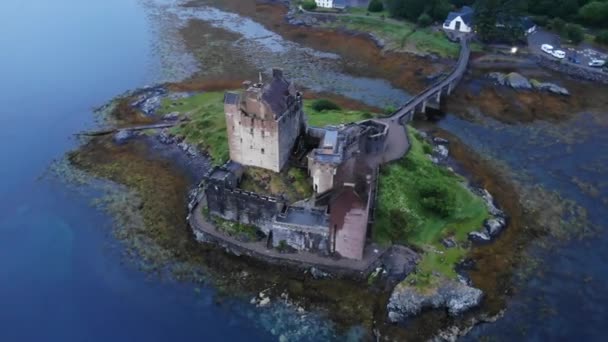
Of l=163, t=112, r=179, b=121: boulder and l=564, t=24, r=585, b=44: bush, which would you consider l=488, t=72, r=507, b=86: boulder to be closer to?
l=564, t=24, r=585, b=44: bush

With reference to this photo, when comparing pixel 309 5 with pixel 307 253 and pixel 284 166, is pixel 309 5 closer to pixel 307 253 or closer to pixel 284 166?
pixel 284 166

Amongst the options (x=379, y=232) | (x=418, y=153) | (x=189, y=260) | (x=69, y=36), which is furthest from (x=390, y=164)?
(x=69, y=36)

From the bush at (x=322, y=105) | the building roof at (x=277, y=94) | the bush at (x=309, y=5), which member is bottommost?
the bush at (x=322, y=105)

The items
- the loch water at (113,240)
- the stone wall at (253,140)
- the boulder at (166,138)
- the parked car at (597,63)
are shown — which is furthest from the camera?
the parked car at (597,63)

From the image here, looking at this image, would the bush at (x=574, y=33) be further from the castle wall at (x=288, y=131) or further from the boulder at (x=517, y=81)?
the castle wall at (x=288, y=131)

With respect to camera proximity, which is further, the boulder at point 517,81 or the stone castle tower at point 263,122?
the boulder at point 517,81

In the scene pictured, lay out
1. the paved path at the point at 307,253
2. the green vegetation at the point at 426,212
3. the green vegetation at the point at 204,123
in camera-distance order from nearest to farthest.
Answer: the paved path at the point at 307,253 → the green vegetation at the point at 426,212 → the green vegetation at the point at 204,123

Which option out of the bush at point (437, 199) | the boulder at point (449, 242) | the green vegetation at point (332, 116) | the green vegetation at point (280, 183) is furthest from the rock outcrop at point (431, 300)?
the green vegetation at point (332, 116)

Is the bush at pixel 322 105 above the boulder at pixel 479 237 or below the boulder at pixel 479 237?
above
